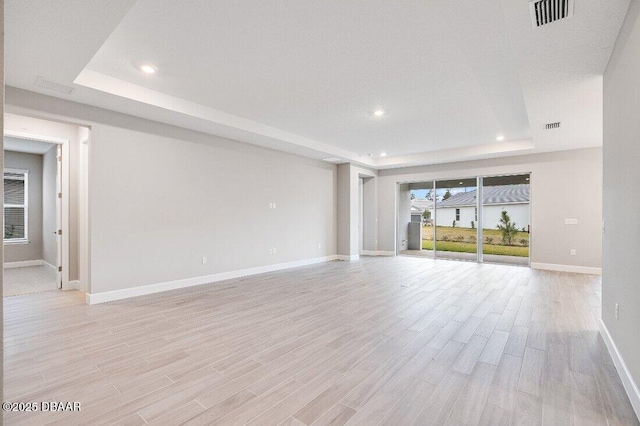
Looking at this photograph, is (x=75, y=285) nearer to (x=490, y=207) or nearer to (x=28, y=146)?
(x=28, y=146)

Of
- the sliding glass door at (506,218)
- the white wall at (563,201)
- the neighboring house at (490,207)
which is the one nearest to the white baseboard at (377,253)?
the neighboring house at (490,207)

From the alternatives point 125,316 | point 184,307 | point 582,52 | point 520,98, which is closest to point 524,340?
point 582,52

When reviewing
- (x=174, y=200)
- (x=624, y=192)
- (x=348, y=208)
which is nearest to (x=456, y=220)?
(x=348, y=208)

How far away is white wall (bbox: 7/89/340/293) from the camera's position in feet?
14.4

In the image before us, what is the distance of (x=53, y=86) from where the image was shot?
368 cm

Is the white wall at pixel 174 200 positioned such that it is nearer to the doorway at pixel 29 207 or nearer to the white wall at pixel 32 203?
the doorway at pixel 29 207

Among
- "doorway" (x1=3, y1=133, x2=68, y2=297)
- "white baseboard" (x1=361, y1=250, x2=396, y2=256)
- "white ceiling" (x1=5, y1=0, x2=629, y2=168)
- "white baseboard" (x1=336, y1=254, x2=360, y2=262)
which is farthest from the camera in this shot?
"white baseboard" (x1=361, y1=250, x2=396, y2=256)

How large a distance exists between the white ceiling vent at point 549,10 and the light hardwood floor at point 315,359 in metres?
2.78

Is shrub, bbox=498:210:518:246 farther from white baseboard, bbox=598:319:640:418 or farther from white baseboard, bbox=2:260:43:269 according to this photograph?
white baseboard, bbox=2:260:43:269

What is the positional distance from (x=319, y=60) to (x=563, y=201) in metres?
6.91

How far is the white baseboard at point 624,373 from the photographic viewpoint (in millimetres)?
1976

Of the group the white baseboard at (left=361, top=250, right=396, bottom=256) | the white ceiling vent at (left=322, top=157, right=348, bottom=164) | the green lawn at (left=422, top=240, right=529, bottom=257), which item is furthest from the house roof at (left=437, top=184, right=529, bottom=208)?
the white ceiling vent at (left=322, top=157, right=348, bottom=164)

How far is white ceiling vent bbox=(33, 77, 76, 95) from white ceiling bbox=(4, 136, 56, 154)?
13.1 feet

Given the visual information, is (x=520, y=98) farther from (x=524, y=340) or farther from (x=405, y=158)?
(x=405, y=158)
